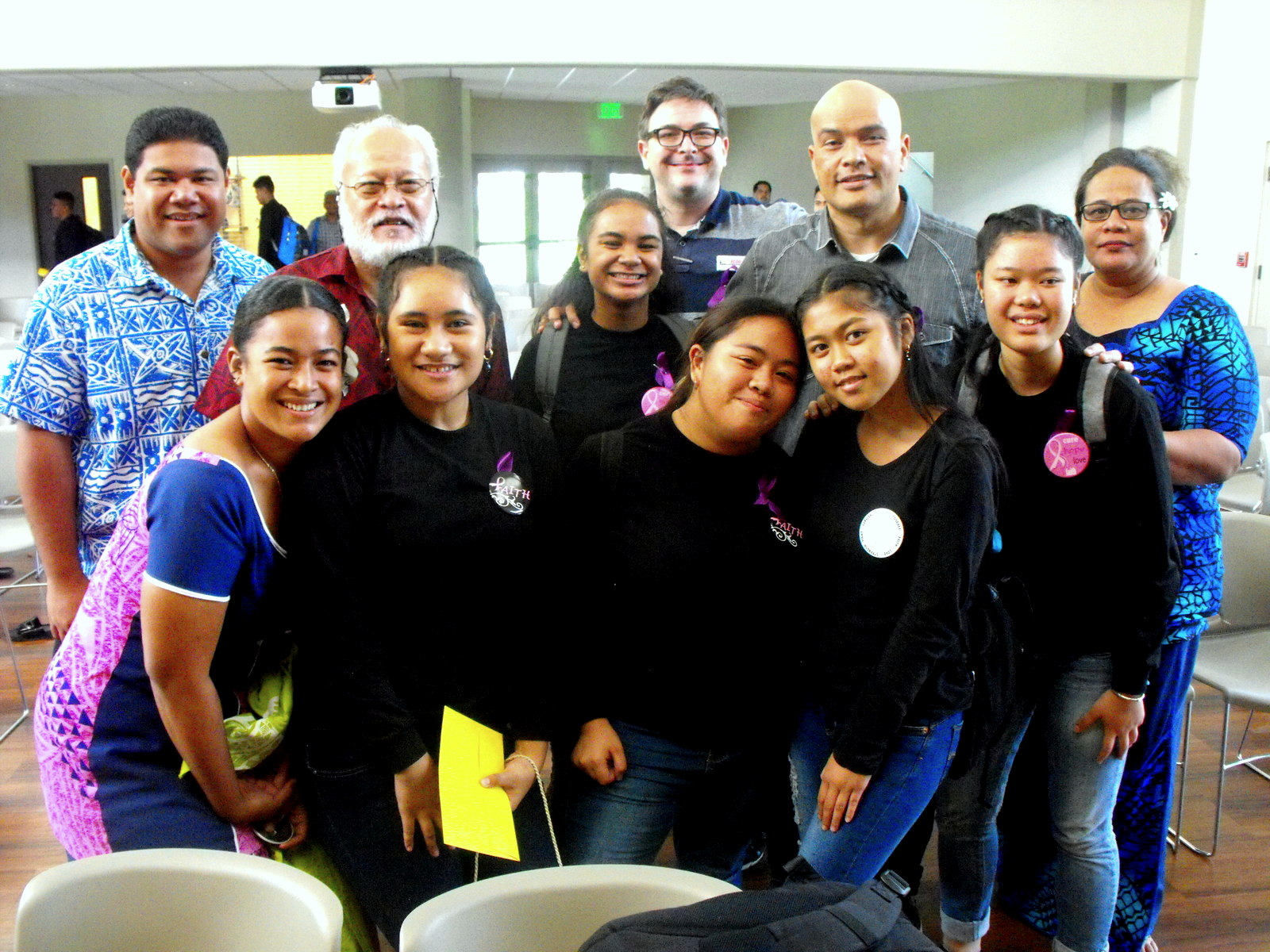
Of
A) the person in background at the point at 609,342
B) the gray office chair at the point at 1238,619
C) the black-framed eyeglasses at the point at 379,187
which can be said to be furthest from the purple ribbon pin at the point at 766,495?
the gray office chair at the point at 1238,619

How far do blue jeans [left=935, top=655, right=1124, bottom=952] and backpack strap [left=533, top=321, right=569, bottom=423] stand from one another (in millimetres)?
1126

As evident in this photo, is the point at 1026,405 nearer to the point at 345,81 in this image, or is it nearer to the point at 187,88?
the point at 345,81

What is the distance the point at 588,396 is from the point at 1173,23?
25.3 feet

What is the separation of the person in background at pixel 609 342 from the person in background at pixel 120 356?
681 millimetres

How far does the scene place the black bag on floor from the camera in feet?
3.27

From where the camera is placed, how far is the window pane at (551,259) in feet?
43.0

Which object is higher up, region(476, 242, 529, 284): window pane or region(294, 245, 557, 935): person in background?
region(476, 242, 529, 284): window pane

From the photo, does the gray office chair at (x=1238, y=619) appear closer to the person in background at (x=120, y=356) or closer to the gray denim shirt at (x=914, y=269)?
the gray denim shirt at (x=914, y=269)

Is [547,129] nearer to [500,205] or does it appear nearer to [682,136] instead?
[500,205]

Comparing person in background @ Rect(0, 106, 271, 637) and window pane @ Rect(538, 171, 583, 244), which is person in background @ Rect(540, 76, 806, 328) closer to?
person in background @ Rect(0, 106, 271, 637)

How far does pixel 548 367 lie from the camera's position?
2.20 m

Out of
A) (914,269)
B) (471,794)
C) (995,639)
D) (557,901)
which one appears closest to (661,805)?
(471,794)

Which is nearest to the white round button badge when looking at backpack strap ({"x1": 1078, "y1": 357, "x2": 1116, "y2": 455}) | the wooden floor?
backpack strap ({"x1": 1078, "y1": 357, "x2": 1116, "y2": 455})

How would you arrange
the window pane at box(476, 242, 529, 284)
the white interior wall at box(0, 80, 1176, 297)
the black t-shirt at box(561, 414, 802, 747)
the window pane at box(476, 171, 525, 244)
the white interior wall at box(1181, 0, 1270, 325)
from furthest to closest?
the window pane at box(476, 242, 529, 284) → the window pane at box(476, 171, 525, 244) → the white interior wall at box(0, 80, 1176, 297) → the white interior wall at box(1181, 0, 1270, 325) → the black t-shirt at box(561, 414, 802, 747)
